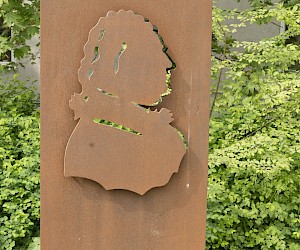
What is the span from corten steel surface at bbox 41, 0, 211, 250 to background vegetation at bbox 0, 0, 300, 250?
136cm

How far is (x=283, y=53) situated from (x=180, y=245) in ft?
7.09

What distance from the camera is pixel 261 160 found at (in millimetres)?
3717

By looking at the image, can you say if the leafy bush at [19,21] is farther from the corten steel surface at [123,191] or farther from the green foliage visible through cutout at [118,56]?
the green foliage visible through cutout at [118,56]

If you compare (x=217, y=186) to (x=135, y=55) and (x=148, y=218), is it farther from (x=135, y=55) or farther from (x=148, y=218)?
(x=135, y=55)

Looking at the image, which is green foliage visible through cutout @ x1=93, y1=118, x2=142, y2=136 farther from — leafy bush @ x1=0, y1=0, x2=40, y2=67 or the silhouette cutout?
leafy bush @ x1=0, y1=0, x2=40, y2=67

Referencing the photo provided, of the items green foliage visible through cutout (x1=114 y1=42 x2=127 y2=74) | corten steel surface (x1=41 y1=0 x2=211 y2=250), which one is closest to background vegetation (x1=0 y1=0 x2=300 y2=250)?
corten steel surface (x1=41 y1=0 x2=211 y2=250)

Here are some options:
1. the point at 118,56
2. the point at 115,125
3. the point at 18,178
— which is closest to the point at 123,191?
the point at 115,125

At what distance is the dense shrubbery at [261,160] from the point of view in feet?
12.3

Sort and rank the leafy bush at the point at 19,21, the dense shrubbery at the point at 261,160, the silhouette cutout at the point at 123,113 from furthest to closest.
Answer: the leafy bush at the point at 19,21
the dense shrubbery at the point at 261,160
the silhouette cutout at the point at 123,113

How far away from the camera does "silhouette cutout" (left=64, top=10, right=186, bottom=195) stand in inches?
87.8

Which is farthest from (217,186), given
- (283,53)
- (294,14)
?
(294,14)

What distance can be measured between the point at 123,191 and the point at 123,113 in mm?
356

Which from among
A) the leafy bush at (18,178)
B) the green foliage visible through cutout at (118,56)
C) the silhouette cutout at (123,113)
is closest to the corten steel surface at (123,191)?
the silhouette cutout at (123,113)

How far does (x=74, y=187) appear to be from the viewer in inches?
90.7
